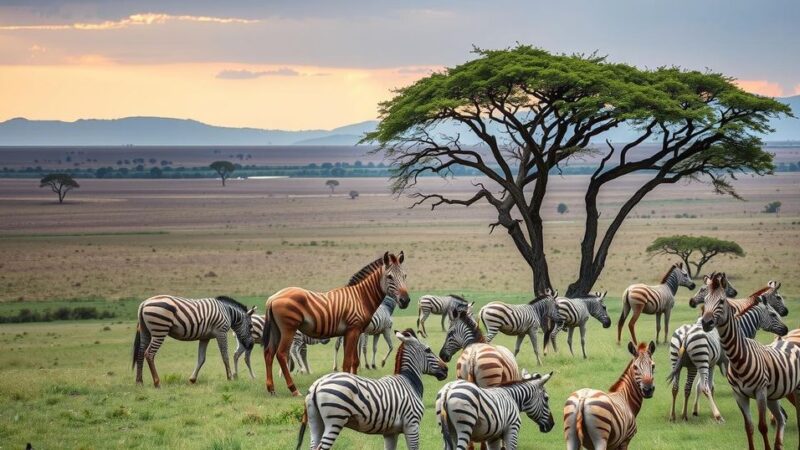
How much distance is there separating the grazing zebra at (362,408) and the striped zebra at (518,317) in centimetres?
757

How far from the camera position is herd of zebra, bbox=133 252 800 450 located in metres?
11.0

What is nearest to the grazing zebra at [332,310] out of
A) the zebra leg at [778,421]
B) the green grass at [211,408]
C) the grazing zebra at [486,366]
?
the green grass at [211,408]

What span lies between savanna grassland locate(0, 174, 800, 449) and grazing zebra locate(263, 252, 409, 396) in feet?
3.10

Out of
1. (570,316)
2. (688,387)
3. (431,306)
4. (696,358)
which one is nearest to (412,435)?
(696,358)

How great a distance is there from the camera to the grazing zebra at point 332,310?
17094 millimetres

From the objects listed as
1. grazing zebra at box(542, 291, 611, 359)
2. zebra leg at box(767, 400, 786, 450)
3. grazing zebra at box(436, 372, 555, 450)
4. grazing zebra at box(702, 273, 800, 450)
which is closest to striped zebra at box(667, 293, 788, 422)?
zebra leg at box(767, 400, 786, 450)

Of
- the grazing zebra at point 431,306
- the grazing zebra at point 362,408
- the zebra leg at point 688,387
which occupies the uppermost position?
the grazing zebra at point 362,408

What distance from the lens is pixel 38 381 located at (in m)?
19.9

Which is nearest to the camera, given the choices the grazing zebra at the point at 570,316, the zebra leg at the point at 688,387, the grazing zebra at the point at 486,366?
the grazing zebra at the point at 486,366

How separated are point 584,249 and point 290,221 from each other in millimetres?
75150

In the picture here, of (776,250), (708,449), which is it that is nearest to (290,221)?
(776,250)

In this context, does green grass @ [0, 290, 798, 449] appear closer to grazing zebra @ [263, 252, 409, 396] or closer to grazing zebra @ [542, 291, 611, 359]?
grazing zebra @ [542, 291, 611, 359]

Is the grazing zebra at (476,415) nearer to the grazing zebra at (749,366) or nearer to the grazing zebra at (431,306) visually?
the grazing zebra at (749,366)

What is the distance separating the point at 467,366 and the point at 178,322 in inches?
262
